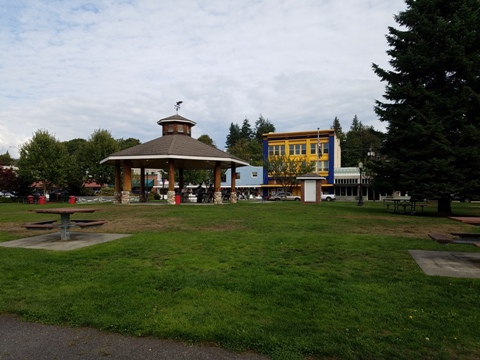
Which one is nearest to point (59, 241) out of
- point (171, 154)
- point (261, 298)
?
→ point (261, 298)

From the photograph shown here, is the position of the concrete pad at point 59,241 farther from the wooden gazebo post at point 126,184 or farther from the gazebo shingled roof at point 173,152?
the wooden gazebo post at point 126,184

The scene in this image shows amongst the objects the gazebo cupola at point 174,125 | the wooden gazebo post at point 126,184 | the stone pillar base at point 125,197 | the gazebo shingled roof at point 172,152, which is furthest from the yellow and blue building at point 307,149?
the stone pillar base at point 125,197

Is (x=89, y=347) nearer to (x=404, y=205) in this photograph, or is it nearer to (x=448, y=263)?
(x=448, y=263)

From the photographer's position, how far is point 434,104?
64.2ft

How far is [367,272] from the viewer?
20.1 ft

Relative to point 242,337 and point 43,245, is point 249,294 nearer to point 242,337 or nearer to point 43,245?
point 242,337

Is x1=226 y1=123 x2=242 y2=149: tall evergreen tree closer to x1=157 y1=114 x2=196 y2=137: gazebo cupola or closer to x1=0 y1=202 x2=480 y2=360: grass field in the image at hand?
x1=157 y1=114 x2=196 y2=137: gazebo cupola

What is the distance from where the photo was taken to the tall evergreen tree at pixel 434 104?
18.7m

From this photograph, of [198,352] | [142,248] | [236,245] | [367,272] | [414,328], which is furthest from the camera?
[236,245]

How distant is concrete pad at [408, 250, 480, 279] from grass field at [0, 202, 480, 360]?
268 mm

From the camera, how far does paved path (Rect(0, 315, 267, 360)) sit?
11.1 ft

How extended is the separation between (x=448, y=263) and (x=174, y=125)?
98.4 feet

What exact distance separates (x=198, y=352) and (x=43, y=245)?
22.9 ft

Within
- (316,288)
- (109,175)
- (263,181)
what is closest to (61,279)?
(316,288)
